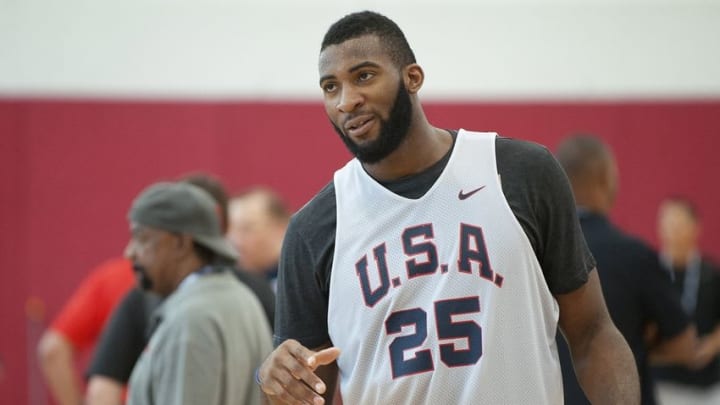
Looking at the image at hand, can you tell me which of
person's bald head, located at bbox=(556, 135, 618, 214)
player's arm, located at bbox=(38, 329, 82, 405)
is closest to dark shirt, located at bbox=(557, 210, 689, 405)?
person's bald head, located at bbox=(556, 135, 618, 214)

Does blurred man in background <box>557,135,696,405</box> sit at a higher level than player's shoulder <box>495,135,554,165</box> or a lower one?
lower

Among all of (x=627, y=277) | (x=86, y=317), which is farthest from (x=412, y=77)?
(x=86, y=317)

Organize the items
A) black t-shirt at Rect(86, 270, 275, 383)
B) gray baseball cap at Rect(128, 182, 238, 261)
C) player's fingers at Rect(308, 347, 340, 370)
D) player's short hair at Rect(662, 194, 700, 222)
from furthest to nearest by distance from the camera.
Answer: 1. player's short hair at Rect(662, 194, 700, 222)
2. black t-shirt at Rect(86, 270, 275, 383)
3. gray baseball cap at Rect(128, 182, 238, 261)
4. player's fingers at Rect(308, 347, 340, 370)

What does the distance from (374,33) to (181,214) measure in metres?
1.29

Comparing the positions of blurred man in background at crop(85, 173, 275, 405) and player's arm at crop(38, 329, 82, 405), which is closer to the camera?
blurred man in background at crop(85, 173, 275, 405)

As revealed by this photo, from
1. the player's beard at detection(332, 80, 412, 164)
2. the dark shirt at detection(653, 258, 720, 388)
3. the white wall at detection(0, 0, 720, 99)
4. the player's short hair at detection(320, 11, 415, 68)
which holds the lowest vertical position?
the dark shirt at detection(653, 258, 720, 388)

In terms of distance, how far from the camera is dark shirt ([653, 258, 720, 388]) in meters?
6.04

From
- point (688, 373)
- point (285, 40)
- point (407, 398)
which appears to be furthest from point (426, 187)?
point (285, 40)

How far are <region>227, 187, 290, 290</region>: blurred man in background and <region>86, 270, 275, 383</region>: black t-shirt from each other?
1.29 meters

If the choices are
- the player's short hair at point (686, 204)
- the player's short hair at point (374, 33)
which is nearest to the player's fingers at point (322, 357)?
the player's short hair at point (374, 33)

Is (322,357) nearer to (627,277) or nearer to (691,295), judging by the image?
(627,277)

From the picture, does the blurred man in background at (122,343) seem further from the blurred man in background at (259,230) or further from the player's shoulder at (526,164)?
the player's shoulder at (526,164)

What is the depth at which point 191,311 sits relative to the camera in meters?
3.02

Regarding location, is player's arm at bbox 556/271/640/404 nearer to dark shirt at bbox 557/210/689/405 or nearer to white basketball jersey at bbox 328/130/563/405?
white basketball jersey at bbox 328/130/563/405
